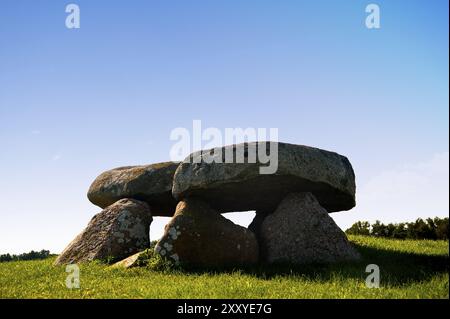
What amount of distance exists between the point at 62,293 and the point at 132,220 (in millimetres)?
5572

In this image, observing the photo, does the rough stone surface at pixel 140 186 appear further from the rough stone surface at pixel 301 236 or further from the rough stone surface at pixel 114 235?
the rough stone surface at pixel 301 236

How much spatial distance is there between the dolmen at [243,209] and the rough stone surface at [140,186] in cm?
68

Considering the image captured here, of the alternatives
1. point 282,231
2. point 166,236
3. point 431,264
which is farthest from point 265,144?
point 431,264

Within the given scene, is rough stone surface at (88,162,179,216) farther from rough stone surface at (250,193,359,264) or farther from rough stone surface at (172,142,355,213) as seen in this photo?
rough stone surface at (250,193,359,264)

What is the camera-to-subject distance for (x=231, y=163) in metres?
11.8

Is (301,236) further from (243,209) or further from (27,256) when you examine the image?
(27,256)

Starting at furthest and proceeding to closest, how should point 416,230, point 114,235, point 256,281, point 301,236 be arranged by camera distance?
point 416,230, point 114,235, point 301,236, point 256,281

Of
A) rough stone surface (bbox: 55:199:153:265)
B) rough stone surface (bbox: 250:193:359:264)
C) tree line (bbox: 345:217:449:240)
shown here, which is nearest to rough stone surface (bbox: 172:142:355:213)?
rough stone surface (bbox: 250:193:359:264)

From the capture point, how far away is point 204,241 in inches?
467

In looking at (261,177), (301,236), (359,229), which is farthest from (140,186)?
(359,229)

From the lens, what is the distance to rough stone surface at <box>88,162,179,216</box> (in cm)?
1483

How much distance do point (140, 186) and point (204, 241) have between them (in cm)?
409

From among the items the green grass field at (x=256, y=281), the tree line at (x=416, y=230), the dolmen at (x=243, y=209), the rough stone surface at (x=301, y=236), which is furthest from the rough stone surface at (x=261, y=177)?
the tree line at (x=416, y=230)

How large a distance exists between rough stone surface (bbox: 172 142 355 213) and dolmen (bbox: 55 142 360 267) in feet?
0.08
